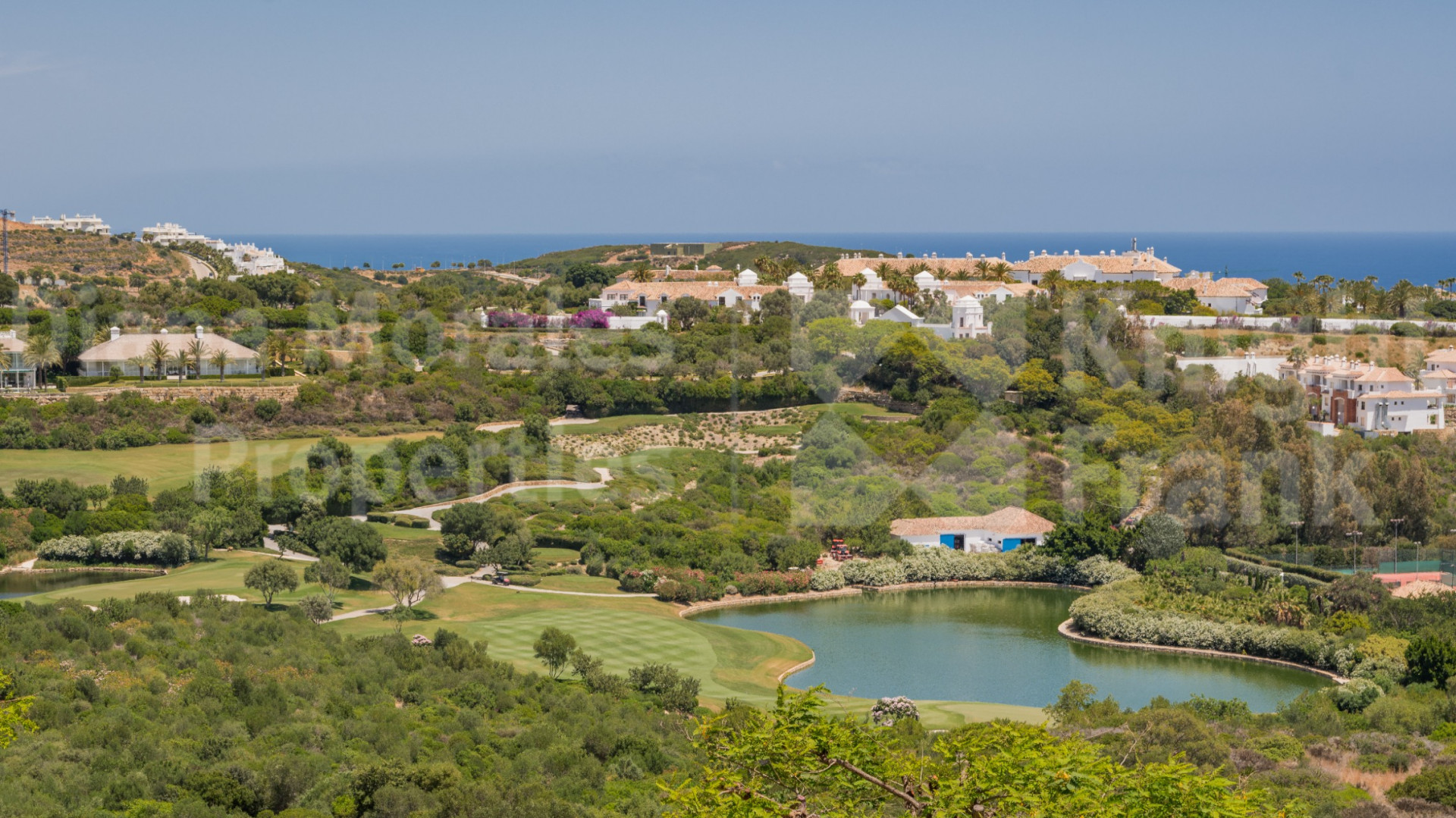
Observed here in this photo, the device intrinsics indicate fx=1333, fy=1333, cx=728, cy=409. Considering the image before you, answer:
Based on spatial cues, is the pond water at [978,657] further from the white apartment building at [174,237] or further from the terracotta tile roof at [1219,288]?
the white apartment building at [174,237]

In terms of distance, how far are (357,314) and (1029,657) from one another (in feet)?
117

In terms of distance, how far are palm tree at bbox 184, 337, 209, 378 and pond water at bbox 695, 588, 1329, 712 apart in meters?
24.0

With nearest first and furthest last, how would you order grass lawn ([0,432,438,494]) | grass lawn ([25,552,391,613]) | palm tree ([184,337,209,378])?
grass lawn ([25,552,391,613]), grass lawn ([0,432,438,494]), palm tree ([184,337,209,378])

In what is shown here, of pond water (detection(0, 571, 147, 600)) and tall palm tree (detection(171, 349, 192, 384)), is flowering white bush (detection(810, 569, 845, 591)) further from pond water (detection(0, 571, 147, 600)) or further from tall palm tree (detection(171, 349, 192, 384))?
tall palm tree (detection(171, 349, 192, 384))

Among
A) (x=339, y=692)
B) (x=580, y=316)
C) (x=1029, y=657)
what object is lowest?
(x=1029, y=657)

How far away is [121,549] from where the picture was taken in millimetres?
31281

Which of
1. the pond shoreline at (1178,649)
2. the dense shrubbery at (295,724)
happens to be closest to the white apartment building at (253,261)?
the dense shrubbery at (295,724)

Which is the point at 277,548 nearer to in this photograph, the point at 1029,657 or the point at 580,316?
the point at 1029,657

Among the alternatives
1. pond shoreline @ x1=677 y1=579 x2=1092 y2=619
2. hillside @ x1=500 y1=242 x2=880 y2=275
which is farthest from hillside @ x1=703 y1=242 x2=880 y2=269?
pond shoreline @ x1=677 y1=579 x2=1092 y2=619

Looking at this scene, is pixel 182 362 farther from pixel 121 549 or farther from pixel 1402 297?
pixel 1402 297

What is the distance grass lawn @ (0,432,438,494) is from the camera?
36.0m

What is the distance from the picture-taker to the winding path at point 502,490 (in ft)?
118

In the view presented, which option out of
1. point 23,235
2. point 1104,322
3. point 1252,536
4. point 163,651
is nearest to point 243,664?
point 163,651

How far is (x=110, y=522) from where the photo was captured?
32188 mm
